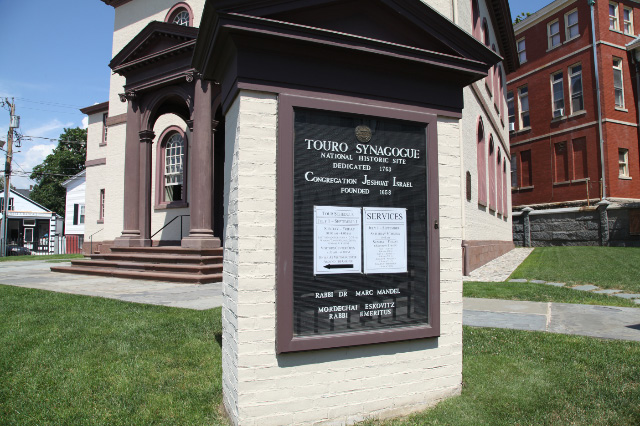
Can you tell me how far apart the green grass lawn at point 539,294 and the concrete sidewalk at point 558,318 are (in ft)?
1.56

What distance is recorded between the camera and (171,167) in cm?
1717

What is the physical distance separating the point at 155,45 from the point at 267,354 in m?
13.1

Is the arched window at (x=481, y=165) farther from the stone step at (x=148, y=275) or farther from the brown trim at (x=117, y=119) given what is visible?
the brown trim at (x=117, y=119)

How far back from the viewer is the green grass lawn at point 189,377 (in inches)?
132

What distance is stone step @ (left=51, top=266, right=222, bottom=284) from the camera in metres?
11.0

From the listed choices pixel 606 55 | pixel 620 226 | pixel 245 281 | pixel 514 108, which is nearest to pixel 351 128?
pixel 245 281

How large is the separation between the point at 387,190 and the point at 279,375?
64.7 inches

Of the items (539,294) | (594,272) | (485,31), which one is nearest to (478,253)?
(594,272)

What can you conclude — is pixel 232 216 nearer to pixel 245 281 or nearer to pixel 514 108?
pixel 245 281

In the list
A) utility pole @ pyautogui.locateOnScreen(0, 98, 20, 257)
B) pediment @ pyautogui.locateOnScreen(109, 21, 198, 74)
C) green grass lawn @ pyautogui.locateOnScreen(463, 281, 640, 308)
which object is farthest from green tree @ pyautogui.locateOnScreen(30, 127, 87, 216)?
green grass lawn @ pyautogui.locateOnScreen(463, 281, 640, 308)

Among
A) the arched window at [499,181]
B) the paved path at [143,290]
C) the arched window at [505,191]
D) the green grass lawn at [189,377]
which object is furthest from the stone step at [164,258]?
the arched window at [505,191]

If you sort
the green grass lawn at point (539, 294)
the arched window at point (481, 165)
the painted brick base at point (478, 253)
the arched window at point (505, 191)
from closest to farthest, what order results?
the green grass lawn at point (539, 294), the painted brick base at point (478, 253), the arched window at point (481, 165), the arched window at point (505, 191)

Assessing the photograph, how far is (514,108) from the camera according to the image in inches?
1208

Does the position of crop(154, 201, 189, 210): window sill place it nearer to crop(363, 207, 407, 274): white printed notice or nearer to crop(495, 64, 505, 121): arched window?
crop(363, 207, 407, 274): white printed notice
